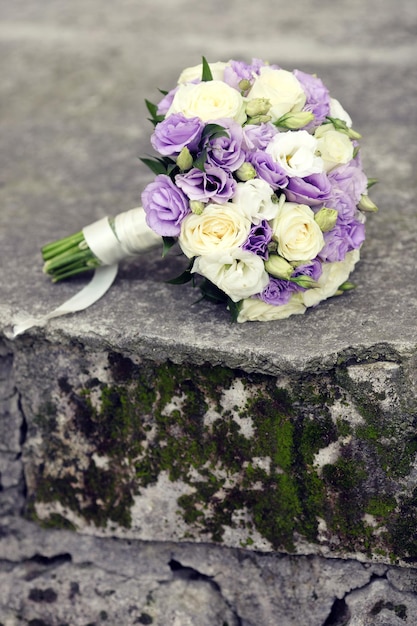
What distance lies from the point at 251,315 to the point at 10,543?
3.57 feet

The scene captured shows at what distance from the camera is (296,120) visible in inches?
78.0

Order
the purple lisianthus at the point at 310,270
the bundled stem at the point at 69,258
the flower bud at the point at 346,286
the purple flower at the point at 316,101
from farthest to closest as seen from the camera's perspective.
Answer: the bundled stem at the point at 69,258 → the flower bud at the point at 346,286 → the purple flower at the point at 316,101 → the purple lisianthus at the point at 310,270

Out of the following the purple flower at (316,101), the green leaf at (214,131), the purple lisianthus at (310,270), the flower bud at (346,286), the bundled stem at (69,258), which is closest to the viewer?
the green leaf at (214,131)

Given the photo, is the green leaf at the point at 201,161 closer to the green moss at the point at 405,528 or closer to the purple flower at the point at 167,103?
the purple flower at the point at 167,103

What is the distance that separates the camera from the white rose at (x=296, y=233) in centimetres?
191

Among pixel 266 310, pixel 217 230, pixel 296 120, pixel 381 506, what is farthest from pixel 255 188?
pixel 381 506

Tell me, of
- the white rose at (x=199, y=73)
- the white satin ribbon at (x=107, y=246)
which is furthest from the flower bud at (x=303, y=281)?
the white rose at (x=199, y=73)

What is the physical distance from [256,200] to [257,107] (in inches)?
10.2

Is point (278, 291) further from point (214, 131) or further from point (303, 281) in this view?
point (214, 131)

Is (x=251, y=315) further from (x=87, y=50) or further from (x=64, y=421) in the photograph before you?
(x=87, y=50)

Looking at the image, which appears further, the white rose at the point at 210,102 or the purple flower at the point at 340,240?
the purple flower at the point at 340,240

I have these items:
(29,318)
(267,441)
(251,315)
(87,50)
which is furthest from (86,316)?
(87,50)

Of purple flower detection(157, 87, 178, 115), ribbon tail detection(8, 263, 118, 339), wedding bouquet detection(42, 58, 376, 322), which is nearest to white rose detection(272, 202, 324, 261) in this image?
wedding bouquet detection(42, 58, 376, 322)

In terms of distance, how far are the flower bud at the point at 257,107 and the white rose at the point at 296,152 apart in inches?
3.1
